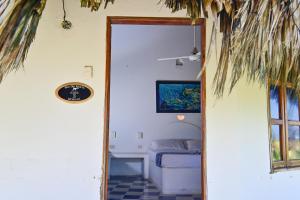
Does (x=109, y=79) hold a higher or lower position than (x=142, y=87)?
lower

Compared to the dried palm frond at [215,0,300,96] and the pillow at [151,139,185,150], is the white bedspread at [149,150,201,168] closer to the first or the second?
the pillow at [151,139,185,150]

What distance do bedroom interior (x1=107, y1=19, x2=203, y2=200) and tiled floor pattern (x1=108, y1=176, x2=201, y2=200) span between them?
0.23 metres

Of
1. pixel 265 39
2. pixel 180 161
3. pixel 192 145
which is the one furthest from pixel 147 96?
pixel 265 39

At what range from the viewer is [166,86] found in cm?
693

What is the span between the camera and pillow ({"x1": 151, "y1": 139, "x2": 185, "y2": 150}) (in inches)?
248

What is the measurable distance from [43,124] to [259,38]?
6.57 ft

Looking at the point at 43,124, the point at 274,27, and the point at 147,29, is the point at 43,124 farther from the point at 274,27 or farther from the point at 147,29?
the point at 147,29

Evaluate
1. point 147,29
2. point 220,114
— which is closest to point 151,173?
point 147,29

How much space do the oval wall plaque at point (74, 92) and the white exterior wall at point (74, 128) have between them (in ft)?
0.18

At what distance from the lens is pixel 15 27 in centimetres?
212

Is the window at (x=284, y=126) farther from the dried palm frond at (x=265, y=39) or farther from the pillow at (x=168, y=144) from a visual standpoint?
the pillow at (x=168, y=144)

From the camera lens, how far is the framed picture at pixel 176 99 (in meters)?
6.89

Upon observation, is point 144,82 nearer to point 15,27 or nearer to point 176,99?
point 176,99

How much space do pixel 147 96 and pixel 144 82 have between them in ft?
1.04
